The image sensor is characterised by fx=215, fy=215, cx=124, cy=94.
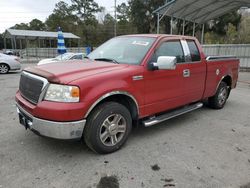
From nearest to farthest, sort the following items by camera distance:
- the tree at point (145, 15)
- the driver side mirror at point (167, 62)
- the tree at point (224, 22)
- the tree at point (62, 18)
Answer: the driver side mirror at point (167, 62), the tree at point (224, 22), the tree at point (145, 15), the tree at point (62, 18)

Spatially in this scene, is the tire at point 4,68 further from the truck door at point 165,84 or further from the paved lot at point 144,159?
the truck door at point 165,84

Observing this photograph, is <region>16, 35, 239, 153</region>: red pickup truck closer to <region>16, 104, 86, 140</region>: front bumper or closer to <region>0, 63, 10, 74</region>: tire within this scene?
<region>16, 104, 86, 140</region>: front bumper

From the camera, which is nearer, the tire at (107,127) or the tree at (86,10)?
the tire at (107,127)

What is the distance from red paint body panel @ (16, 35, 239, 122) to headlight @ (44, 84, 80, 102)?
0.05 meters

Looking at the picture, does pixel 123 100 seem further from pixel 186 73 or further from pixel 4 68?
pixel 4 68

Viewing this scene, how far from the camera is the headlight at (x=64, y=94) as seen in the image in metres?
2.80

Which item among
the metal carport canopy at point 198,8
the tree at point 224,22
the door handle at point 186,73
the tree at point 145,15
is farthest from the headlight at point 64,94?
the tree at point 224,22

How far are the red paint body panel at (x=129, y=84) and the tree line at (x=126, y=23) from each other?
2187cm

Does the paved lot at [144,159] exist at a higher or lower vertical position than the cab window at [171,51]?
lower

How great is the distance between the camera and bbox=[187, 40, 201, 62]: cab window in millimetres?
4621

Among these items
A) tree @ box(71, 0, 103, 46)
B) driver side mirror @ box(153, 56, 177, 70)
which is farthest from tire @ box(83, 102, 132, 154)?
tree @ box(71, 0, 103, 46)

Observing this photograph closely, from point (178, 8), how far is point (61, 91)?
540 inches

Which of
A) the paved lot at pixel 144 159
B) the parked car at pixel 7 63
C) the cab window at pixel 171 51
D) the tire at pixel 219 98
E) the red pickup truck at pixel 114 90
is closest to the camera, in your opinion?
the paved lot at pixel 144 159

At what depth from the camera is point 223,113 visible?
18.0ft
